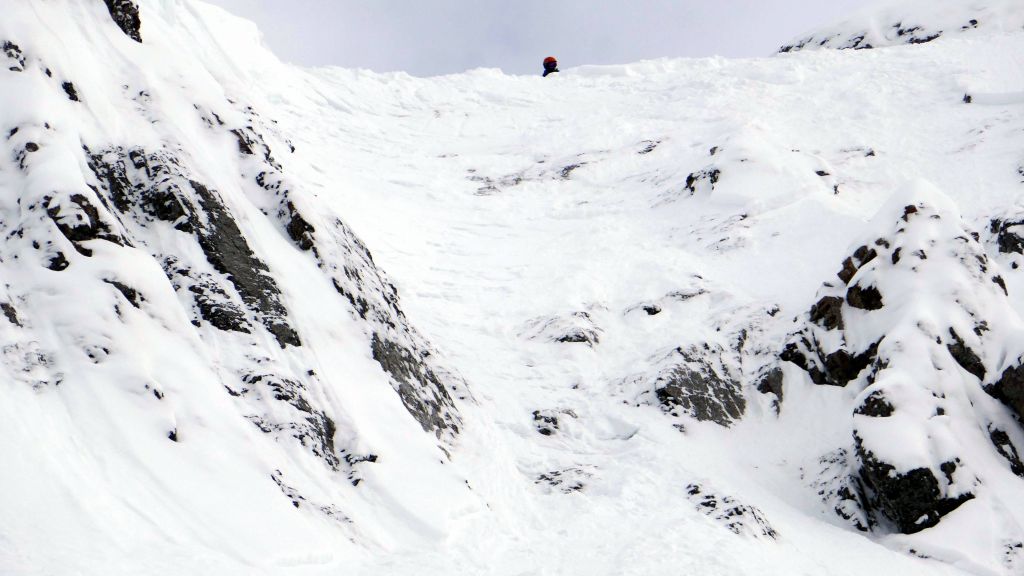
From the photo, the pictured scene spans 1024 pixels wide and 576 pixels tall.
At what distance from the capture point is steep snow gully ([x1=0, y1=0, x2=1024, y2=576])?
26.7 feet

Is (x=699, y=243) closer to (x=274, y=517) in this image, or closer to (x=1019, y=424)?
(x=1019, y=424)

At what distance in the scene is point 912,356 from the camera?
547 inches

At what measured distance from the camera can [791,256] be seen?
21016mm

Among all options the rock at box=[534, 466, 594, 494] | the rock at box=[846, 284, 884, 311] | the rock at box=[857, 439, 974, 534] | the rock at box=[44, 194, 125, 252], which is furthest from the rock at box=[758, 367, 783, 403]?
the rock at box=[44, 194, 125, 252]

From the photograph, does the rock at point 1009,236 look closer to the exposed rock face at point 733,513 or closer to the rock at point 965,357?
the rock at point 965,357

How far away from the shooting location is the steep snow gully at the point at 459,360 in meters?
8.15

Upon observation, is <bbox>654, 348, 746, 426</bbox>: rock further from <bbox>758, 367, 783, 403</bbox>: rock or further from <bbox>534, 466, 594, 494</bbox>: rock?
<bbox>534, 466, 594, 494</bbox>: rock

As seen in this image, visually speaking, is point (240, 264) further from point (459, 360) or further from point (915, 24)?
point (915, 24)

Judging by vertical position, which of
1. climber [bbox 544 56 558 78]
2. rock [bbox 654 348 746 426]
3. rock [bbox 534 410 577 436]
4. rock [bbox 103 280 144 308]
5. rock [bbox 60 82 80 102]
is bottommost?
rock [bbox 654 348 746 426]

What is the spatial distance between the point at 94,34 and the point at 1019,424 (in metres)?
15.8

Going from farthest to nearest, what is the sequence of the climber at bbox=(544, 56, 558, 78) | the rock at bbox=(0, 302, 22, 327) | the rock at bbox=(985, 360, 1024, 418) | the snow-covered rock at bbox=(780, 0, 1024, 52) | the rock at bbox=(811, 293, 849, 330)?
the climber at bbox=(544, 56, 558, 78) → the snow-covered rock at bbox=(780, 0, 1024, 52) → the rock at bbox=(811, 293, 849, 330) → the rock at bbox=(985, 360, 1024, 418) → the rock at bbox=(0, 302, 22, 327)

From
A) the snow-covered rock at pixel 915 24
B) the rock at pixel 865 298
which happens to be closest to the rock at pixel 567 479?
the rock at pixel 865 298

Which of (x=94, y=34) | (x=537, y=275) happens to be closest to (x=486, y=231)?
(x=537, y=275)

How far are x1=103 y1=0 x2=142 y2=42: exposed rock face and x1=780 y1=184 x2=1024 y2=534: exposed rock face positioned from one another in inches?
517
